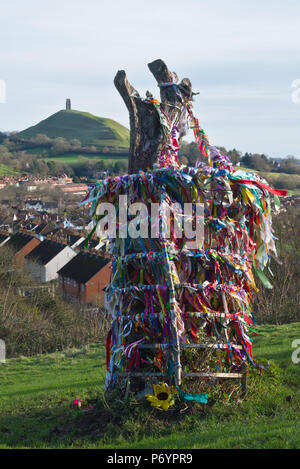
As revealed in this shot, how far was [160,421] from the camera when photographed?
21.8 ft

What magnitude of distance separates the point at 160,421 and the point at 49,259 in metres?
49.9

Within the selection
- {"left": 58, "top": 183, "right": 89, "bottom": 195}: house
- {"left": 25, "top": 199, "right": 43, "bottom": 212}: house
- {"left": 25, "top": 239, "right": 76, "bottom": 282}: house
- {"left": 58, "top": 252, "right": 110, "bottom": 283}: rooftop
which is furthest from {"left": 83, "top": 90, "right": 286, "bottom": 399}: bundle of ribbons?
{"left": 58, "top": 183, "right": 89, "bottom": 195}: house

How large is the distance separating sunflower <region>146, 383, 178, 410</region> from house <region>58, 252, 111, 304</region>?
36853mm

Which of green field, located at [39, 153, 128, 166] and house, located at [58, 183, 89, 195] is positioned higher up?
green field, located at [39, 153, 128, 166]

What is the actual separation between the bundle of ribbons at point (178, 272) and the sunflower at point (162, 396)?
19 centimetres

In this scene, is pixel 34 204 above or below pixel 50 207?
above

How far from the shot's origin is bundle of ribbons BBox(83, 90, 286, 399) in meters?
7.08

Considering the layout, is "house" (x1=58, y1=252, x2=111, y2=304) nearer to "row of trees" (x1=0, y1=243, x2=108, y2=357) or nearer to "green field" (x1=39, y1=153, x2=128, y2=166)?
"row of trees" (x1=0, y1=243, x2=108, y2=357)

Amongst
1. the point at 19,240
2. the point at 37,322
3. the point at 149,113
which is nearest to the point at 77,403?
the point at 149,113

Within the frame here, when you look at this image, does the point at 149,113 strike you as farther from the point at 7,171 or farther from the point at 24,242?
the point at 7,171

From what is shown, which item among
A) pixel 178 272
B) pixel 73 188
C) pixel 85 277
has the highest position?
pixel 178 272

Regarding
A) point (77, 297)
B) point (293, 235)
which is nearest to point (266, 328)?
point (293, 235)

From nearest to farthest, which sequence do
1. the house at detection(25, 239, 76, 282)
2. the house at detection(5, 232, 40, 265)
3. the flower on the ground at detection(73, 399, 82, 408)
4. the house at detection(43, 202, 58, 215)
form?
the flower on the ground at detection(73, 399, 82, 408) < the house at detection(25, 239, 76, 282) < the house at detection(5, 232, 40, 265) < the house at detection(43, 202, 58, 215)

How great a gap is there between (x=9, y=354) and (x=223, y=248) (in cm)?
1628
